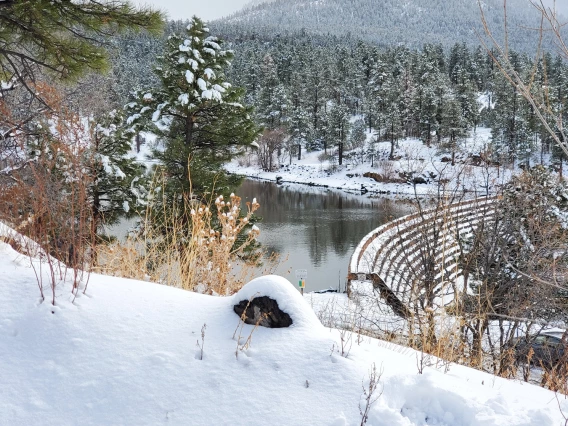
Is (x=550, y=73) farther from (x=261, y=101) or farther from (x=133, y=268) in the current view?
(x=133, y=268)

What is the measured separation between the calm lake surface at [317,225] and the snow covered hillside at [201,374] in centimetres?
1044

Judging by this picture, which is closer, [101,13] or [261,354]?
[261,354]

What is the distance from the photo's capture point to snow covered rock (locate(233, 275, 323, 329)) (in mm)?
2439

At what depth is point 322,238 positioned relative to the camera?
78.7ft

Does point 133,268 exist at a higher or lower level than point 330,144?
lower

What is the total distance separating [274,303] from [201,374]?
24.7 inches

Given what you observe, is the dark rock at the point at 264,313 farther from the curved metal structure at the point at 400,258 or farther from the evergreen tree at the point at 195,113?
the evergreen tree at the point at 195,113

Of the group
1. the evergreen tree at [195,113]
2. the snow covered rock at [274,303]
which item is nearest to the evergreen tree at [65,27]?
the snow covered rock at [274,303]

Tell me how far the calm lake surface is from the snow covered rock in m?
10.3

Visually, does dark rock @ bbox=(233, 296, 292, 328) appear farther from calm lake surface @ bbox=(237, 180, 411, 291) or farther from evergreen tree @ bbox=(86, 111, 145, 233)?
calm lake surface @ bbox=(237, 180, 411, 291)

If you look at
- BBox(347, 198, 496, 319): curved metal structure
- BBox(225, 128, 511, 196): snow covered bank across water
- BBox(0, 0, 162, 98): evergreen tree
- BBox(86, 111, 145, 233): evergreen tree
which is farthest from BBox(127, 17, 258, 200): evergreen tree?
BBox(225, 128, 511, 196): snow covered bank across water

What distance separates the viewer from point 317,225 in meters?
26.7

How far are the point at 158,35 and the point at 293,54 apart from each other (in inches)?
2752

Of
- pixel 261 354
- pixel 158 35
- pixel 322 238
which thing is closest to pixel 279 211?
pixel 322 238
